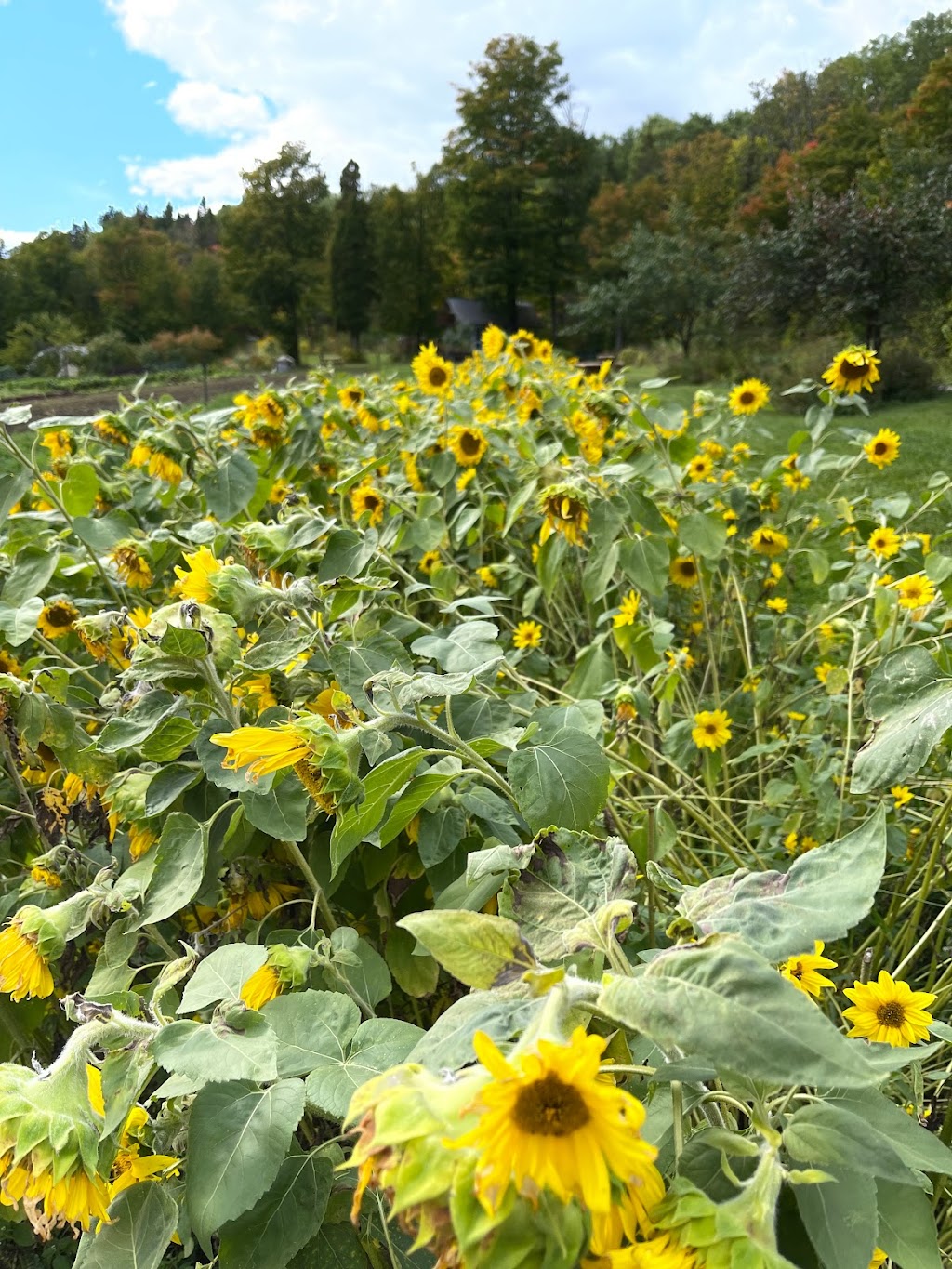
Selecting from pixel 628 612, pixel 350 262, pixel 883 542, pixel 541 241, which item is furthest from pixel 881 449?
pixel 350 262

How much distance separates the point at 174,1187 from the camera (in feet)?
1.88

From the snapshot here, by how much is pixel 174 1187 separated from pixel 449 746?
1.41ft

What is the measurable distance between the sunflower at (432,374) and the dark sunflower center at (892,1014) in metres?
2.20

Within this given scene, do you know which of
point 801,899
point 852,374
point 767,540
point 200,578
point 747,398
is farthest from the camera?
point 747,398

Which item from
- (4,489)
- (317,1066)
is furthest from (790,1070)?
(4,489)

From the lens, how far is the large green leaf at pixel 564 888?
1.61 feet

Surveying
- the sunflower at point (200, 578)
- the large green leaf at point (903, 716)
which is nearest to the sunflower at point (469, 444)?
the sunflower at point (200, 578)

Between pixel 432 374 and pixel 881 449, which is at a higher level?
pixel 432 374

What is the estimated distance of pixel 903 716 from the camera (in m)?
0.75

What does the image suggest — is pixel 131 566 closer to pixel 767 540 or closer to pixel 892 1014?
pixel 892 1014

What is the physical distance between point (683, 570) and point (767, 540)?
1.24ft

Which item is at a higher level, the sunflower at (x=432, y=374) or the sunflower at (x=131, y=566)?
the sunflower at (x=432, y=374)

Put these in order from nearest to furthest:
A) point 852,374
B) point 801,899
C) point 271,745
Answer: point 801,899
point 271,745
point 852,374

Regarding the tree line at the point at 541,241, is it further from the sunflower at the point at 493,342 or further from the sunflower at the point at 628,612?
the sunflower at the point at 628,612
